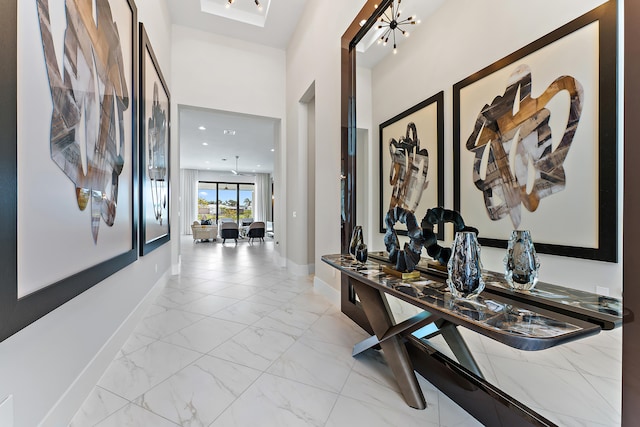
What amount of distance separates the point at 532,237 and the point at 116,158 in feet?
8.57

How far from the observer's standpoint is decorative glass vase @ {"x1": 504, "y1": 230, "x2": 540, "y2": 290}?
125 centimetres

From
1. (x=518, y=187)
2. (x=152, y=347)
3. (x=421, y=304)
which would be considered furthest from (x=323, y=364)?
(x=518, y=187)

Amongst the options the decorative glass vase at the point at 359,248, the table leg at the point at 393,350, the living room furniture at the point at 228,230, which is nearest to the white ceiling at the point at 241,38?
the decorative glass vase at the point at 359,248

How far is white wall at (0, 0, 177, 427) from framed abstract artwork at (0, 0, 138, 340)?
0.13m

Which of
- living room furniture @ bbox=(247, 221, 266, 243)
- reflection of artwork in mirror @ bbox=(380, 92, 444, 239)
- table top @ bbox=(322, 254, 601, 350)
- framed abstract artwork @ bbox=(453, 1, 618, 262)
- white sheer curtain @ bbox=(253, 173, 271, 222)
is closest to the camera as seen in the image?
table top @ bbox=(322, 254, 601, 350)

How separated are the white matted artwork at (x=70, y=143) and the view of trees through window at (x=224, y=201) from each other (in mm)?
12418

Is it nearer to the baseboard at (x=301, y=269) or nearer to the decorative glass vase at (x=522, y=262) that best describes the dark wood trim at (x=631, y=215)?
the decorative glass vase at (x=522, y=262)

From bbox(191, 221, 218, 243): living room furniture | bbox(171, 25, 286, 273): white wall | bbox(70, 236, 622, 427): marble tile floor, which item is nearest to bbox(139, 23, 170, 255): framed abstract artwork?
bbox(171, 25, 286, 273): white wall

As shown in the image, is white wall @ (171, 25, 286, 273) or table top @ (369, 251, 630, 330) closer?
table top @ (369, 251, 630, 330)

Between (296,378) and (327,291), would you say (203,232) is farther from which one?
(296,378)

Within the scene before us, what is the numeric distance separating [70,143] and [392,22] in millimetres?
2384

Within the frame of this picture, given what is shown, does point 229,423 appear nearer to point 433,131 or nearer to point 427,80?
point 433,131

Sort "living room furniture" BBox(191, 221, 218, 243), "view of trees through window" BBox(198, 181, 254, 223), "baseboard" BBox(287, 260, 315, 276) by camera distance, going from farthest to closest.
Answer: "view of trees through window" BBox(198, 181, 254, 223)
"living room furniture" BBox(191, 221, 218, 243)
"baseboard" BBox(287, 260, 315, 276)

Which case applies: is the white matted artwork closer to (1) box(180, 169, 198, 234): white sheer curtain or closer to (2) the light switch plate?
(2) the light switch plate
